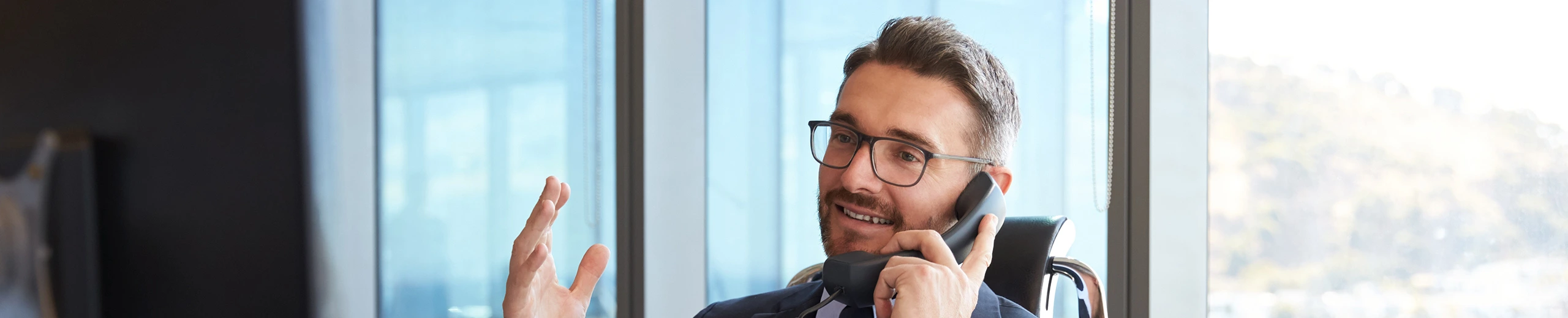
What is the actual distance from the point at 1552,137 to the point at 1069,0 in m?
0.72

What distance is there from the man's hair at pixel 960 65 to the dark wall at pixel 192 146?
2.29 m

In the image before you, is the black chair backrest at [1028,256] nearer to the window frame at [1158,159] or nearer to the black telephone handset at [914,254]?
the black telephone handset at [914,254]

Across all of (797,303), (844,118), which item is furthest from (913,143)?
(797,303)

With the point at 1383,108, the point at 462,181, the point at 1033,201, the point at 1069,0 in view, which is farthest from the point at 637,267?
the point at 1383,108

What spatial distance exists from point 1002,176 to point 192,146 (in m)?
2.68

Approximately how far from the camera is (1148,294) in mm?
1260

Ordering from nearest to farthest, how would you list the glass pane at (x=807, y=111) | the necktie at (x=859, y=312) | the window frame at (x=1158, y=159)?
1. the necktie at (x=859, y=312)
2. the window frame at (x=1158, y=159)
3. the glass pane at (x=807, y=111)

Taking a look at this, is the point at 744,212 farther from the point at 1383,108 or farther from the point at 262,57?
the point at 262,57

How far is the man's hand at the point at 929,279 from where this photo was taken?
2.41ft

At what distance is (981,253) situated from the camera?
2.81ft

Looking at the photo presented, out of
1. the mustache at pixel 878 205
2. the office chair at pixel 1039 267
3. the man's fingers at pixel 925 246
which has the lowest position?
the office chair at pixel 1039 267

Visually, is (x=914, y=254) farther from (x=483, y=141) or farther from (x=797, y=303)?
(x=483, y=141)

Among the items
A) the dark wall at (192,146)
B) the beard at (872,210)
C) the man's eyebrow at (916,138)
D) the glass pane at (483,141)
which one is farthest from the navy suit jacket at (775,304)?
the dark wall at (192,146)

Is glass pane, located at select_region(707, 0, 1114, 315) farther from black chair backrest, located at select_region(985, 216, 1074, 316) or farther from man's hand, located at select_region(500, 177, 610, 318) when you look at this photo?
man's hand, located at select_region(500, 177, 610, 318)
